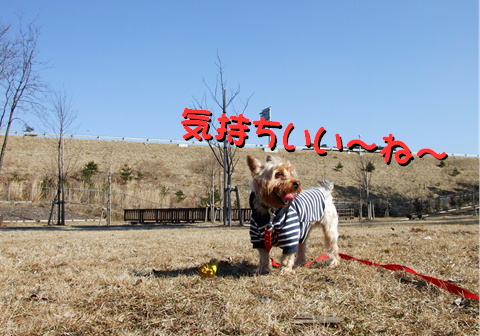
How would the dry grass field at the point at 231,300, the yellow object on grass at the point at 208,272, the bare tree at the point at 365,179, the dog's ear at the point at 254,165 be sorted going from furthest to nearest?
the bare tree at the point at 365,179 → the dog's ear at the point at 254,165 → the yellow object on grass at the point at 208,272 → the dry grass field at the point at 231,300

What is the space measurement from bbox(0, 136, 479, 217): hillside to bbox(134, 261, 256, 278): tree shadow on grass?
2641 centimetres

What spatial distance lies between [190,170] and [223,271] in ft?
133

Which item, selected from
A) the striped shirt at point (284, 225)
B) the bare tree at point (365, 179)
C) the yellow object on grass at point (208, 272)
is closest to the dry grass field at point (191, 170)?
the bare tree at point (365, 179)

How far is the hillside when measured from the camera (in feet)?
119

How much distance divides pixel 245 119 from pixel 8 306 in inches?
595

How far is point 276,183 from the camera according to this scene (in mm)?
3752

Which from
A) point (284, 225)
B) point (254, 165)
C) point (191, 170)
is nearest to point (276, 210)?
point (284, 225)

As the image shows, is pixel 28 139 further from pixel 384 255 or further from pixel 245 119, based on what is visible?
pixel 384 255

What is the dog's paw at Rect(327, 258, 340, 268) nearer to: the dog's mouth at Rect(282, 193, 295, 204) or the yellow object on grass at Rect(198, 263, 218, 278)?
the dog's mouth at Rect(282, 193, 295, 204)

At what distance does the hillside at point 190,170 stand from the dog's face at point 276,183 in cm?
2716

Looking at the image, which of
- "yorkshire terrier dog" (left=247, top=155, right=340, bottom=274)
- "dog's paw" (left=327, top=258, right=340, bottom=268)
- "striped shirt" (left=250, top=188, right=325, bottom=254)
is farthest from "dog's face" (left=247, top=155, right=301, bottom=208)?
"dog's paw" (left=327, top=258, right=340, bottom=268)

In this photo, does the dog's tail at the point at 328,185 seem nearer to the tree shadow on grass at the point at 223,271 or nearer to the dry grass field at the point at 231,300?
the dry grass field at the point at 231,300

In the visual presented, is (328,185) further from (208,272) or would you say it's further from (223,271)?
(208,272)

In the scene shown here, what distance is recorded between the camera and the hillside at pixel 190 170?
1432 inches
